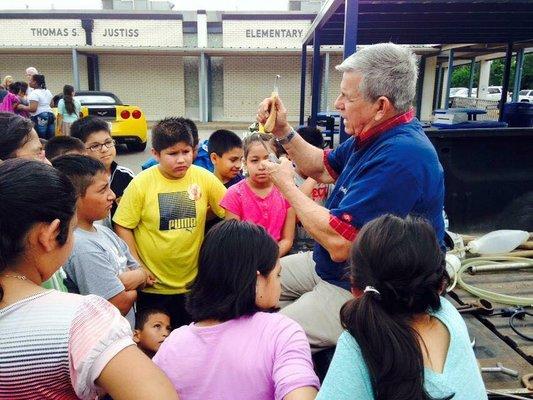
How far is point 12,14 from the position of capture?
19734mm

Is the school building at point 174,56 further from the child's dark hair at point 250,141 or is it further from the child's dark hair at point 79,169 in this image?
the child's dark hair at point 79,169

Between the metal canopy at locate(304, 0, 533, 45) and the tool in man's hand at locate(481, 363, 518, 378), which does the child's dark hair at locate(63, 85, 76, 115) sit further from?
the tool in man's hand at locate(481, 363, 518, 378)

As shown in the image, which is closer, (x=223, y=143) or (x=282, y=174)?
(x=282, y=174)

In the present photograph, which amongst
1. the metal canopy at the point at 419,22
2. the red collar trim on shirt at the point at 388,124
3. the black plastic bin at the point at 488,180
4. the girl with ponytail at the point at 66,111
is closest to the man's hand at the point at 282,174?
the red collar trim on shirt at the point at 388,124

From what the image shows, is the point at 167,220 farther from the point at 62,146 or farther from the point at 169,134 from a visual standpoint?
the point at 62,146

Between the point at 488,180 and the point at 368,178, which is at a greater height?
the point at 368,178

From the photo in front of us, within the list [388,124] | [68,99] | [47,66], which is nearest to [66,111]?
[68,99]

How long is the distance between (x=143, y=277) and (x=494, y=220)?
315cm

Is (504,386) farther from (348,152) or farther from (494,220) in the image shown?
(494,220)

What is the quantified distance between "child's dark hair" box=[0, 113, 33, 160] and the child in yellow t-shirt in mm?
651

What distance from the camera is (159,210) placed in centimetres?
267

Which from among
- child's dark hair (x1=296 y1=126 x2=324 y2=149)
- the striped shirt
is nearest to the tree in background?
child's dark hair (x1=296 y1=126 x2=324 y2=149)

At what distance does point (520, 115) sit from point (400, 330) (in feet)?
26.9

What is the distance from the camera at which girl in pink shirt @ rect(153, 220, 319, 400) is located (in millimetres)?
1352
